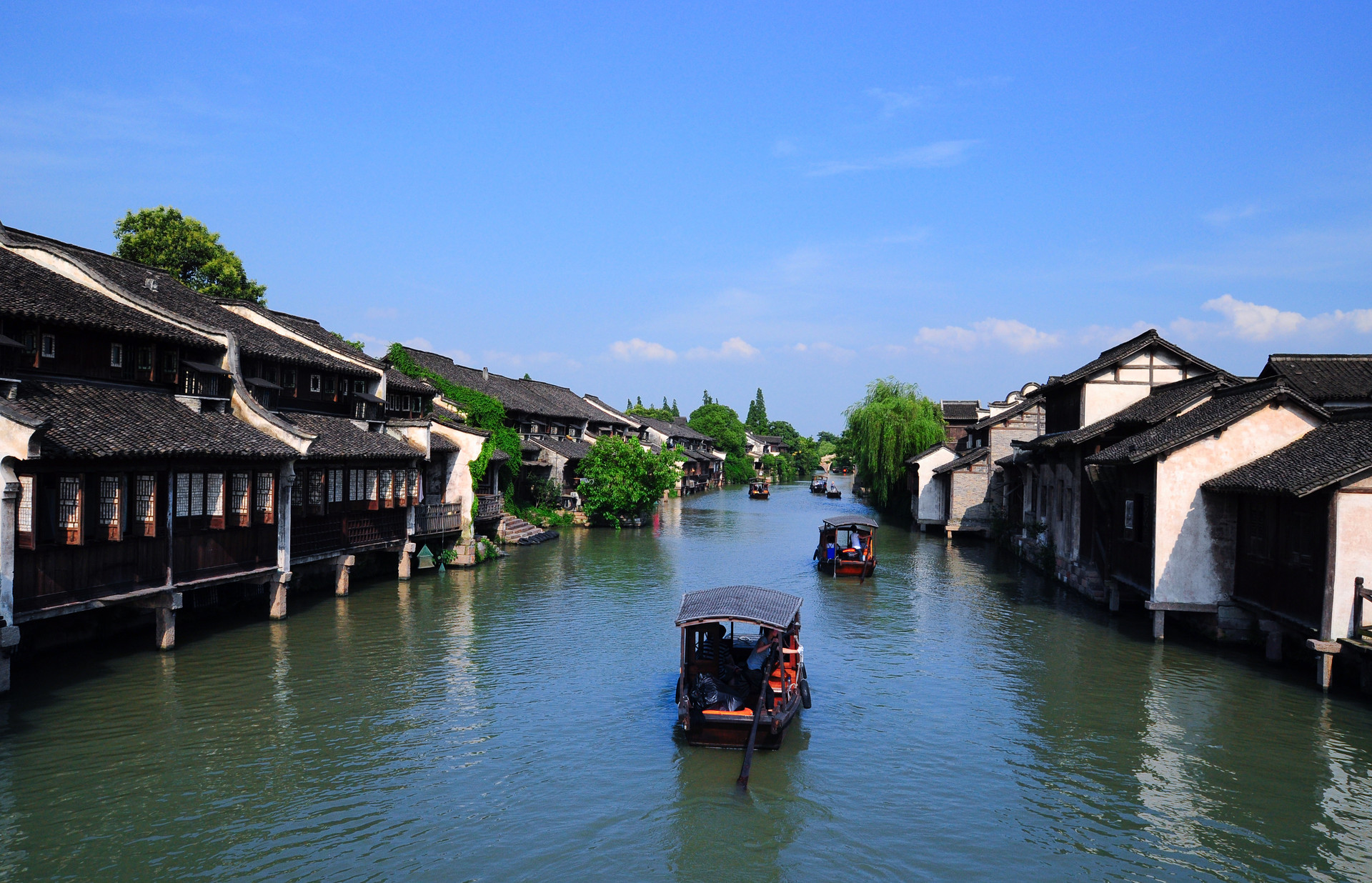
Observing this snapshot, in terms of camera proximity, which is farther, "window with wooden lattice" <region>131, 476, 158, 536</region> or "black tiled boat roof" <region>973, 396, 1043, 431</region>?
"black tiled boat roof" <region>973, 396, 1043, 431</region>

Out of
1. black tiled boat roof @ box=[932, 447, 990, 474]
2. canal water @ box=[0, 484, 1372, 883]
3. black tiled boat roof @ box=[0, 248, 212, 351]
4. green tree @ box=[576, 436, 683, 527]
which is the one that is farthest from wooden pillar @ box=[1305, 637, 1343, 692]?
green tree @ box=[576, 436, 683, 527]

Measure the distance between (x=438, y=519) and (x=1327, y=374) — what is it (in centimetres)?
3146

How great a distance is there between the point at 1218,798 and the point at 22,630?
23066 mm

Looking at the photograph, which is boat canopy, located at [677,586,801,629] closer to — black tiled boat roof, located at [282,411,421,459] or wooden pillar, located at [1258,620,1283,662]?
wooden pillar, located at [1258,620,1283,662]

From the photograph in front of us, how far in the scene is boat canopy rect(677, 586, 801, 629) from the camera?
16047mm

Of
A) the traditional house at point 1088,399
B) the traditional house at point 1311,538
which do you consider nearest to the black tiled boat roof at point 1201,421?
the traditional house at point 1311,538

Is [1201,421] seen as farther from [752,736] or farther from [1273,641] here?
[752,736]

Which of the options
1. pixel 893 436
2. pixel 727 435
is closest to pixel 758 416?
pixel 727 435

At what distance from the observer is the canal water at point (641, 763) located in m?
12.0

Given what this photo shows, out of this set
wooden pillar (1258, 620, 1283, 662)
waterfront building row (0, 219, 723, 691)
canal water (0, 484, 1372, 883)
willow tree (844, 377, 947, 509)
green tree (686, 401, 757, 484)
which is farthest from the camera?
green tree (686, 401, 757, 484)

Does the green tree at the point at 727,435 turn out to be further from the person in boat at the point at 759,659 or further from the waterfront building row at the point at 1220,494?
the person in boat at the point at 759,659

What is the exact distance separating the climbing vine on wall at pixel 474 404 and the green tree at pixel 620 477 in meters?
6.39

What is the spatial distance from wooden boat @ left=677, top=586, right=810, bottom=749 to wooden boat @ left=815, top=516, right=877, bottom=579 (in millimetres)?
17378

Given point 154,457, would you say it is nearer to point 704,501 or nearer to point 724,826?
point 724,826
